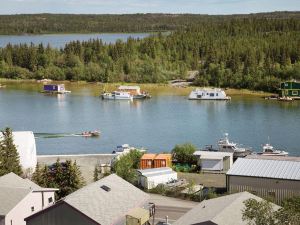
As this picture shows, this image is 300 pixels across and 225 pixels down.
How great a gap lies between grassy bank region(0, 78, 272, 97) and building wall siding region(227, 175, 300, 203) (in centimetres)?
2269

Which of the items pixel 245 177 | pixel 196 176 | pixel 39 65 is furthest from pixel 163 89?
pixel 245 177

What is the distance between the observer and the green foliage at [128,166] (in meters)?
12.9

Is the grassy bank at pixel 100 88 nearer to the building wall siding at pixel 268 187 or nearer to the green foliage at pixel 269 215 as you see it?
the building wall siding at pixel 268 187

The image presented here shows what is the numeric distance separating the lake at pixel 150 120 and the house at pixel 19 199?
9.20 m

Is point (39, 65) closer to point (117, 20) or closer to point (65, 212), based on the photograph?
point (65, 212)

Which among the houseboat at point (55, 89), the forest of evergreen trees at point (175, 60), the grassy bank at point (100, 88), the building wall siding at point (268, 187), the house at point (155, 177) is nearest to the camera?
the building wall siding at point (268, 187)

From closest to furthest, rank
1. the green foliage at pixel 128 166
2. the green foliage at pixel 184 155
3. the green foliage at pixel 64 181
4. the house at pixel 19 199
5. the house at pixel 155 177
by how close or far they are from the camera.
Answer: the house at pixel 19 199
the green foliage at pixel 64 181
the house at pixel 155 177
the green foliage at pixel 128 166
the green foliage at pixel 184 155

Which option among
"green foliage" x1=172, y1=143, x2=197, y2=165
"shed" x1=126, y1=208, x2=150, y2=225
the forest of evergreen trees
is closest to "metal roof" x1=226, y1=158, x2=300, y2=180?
"shed" x1=126, y1=208, x2=150, y2=225

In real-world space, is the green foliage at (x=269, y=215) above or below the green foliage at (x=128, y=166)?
above

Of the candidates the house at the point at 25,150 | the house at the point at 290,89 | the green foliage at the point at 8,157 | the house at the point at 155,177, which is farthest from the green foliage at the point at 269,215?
the house at the point at 290,89

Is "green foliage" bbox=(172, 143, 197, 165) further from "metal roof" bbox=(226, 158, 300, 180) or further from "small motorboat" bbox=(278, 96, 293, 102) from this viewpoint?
"small motorboat" bbox=(278, 96, 293, 102)

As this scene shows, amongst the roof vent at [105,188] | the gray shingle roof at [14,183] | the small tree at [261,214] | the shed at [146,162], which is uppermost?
the small tree at [261,214]

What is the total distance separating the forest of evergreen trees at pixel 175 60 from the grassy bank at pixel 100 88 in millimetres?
751

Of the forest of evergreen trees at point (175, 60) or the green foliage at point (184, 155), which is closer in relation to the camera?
the green foliage at point (184, 155)
